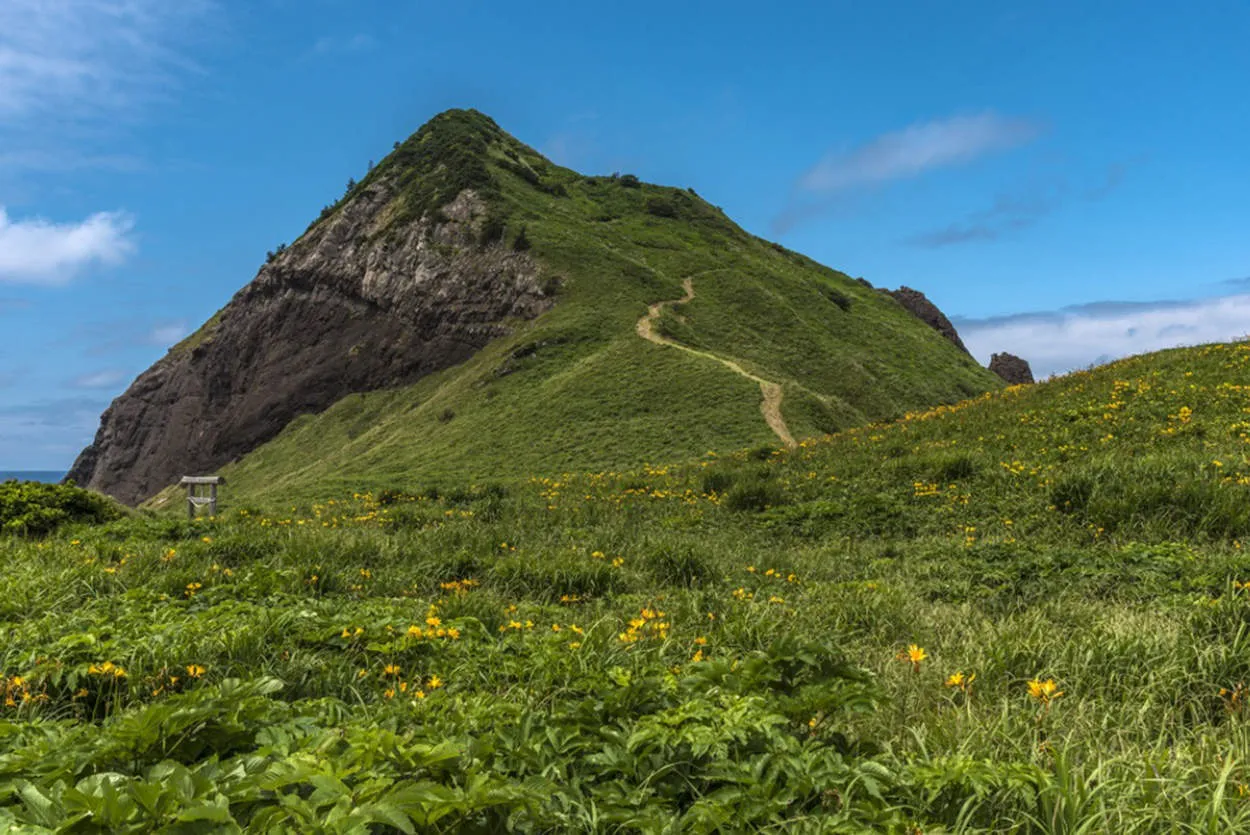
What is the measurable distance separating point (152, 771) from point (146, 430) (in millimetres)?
85660

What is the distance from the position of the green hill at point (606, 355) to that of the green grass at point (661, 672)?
838 inches

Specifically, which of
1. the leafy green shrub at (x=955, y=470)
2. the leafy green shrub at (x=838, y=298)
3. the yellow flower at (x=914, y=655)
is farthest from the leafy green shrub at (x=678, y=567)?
the leafy green shrub at (x=838, y=298)

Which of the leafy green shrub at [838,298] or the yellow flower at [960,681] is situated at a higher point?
the leafy green shrub at [838,298]

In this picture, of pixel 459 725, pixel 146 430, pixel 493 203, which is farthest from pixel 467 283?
pixel 459 725

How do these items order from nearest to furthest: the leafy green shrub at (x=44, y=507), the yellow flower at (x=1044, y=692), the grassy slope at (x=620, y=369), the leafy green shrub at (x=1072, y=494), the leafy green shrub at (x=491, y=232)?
the yellow flower at (x=1044, y=692)
the leafy green shrub at (x=1072, y=494)
the leafy green shrub at (x=44, y=507)
the grassy slope at (x=620, y=369)
the leafy green shrub at (x=491, y=232)

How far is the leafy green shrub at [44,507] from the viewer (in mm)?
11172

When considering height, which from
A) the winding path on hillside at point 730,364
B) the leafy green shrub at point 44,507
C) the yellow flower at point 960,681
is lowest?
the yellow flower at point 960,681

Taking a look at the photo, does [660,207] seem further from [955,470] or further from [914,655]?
[914,655]

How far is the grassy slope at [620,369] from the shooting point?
34156mm

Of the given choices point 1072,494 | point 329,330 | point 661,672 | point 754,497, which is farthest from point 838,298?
point 661,672

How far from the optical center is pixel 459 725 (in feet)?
10.5

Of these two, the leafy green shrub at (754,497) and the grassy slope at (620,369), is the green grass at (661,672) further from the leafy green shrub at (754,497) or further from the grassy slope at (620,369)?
the grassy slope at (620,369)

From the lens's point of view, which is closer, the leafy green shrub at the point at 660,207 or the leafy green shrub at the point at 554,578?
the leafy green shrub at the point at 554,578

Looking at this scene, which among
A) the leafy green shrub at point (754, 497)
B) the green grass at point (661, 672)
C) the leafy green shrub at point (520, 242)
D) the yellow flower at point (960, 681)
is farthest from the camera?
the leafy green shrub at point (520, 242)
